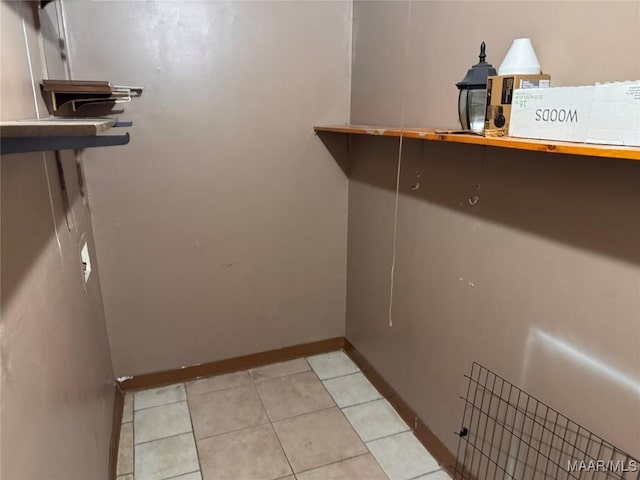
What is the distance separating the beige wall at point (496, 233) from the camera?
45.0 inches

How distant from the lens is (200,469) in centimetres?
189

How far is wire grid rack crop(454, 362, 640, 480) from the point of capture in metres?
1.24

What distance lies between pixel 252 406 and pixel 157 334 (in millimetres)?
638

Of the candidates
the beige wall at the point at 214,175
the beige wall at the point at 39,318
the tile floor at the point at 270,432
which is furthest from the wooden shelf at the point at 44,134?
the tile floor at the point at 270,432

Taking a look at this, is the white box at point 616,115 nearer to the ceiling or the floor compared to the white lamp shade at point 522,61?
nearer to the floor

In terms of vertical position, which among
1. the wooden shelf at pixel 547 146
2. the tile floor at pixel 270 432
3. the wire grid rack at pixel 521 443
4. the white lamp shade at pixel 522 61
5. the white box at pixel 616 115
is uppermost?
the white lamp shade at pixel 522 61

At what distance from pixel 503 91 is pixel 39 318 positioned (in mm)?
1306

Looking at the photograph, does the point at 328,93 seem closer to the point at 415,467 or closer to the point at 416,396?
the point at 416,396

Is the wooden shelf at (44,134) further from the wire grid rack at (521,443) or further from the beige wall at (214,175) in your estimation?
the wire grid rack at (521,443)

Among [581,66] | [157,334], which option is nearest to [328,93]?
[581,66]

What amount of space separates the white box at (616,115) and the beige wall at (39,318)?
49.0 inches

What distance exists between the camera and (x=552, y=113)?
1.06 m

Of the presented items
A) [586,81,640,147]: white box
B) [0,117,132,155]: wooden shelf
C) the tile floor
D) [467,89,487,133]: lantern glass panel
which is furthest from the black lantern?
the tile floor

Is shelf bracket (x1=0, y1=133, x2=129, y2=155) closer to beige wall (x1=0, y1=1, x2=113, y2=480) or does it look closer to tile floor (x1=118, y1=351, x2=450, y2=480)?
beige wall (x1=0, y1=1, x2=113, y2=480)
